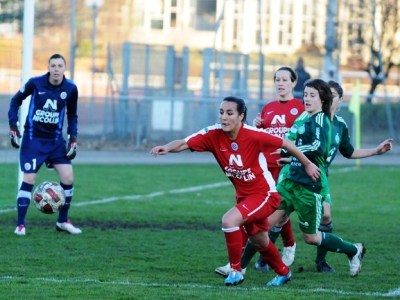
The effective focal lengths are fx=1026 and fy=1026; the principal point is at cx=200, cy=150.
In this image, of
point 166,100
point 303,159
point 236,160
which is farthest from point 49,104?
point 166,100

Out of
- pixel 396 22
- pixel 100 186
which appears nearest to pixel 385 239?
pixel 100 186

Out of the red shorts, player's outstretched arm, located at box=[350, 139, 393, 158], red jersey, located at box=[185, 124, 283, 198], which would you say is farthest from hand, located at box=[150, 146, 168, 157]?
player's outstretched arm, located at box=[350, 139, 393, 158]

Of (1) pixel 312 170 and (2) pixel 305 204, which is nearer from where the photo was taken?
(1) pixel 312 170

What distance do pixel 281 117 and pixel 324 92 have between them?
124 centimetres

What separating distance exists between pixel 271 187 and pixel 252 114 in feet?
62.1

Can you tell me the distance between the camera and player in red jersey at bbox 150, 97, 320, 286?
8109 mm

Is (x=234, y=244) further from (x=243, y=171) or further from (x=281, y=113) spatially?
(x=281, y=113)

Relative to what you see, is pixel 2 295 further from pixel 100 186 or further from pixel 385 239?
pixel 100 186

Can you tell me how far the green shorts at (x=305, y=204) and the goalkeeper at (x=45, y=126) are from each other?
11.1 feet

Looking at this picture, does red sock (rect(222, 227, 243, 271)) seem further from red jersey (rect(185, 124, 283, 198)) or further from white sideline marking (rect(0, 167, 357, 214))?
white sideline marking (rect(0, 167, 357, 214))

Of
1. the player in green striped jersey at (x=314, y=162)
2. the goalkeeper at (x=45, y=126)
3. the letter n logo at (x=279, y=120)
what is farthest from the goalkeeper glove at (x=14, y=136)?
the player in green striped jersey at (x=314, y=162)

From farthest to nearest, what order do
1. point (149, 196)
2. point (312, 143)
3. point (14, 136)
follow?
point (149, 196)
point (14, 136)
point (312, 143)

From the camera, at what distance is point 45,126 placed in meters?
11.2

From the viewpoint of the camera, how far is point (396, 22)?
31266mm
